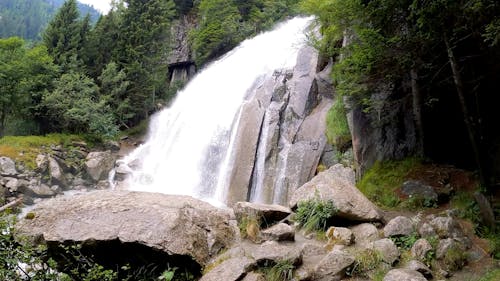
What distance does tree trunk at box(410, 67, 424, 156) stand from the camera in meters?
8.61

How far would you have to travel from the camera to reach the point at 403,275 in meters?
4.79

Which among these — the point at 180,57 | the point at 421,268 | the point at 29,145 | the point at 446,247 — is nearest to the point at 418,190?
the point at 446,247

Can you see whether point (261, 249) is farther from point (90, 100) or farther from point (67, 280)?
point (90, 100)

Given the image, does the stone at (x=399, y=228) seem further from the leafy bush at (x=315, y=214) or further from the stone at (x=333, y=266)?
the stone at (x=333, y=266)

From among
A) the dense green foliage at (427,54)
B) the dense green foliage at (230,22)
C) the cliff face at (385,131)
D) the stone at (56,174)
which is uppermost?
the dense green foliage at (230,22)

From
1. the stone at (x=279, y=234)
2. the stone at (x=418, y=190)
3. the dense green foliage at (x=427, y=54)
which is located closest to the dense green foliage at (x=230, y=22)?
the dense green foliage at (x=427, y=54)

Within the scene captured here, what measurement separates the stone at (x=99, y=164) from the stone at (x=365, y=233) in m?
15.9

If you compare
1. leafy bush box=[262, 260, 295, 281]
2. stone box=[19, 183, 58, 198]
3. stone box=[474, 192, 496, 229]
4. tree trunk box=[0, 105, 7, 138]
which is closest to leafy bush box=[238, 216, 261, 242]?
leafy bush box=[262, 260, 295, 281]

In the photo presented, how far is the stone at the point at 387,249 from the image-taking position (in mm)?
5379

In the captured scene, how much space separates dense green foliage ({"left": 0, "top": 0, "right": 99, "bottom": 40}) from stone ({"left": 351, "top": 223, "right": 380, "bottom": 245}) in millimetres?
80459

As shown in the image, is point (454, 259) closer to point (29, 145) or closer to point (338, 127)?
point (338, 127)

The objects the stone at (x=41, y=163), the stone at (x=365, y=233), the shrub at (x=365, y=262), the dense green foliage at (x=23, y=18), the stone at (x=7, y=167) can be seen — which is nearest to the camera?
the shrub at (x=365, y=262)

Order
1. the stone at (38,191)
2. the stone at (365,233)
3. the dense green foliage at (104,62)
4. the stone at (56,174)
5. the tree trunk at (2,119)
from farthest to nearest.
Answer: the tree trunk at (2,119), the dense green foliage at (104,62), the stone at (56,174), the stone at (38,191), the stone at (365,233)

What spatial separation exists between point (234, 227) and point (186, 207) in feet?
3.08
